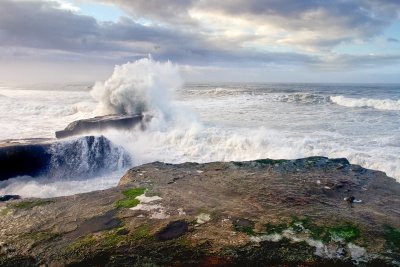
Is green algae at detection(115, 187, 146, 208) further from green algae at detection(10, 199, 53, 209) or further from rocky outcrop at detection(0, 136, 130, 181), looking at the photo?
rocky outcrop at detection(0, 136, 130, 181)

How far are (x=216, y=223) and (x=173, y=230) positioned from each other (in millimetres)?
633

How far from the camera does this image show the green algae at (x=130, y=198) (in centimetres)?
587

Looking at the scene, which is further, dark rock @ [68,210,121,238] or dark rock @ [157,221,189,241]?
dark rock @ [68,210,121,238]

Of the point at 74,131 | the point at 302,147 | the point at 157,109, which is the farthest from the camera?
the point at 157,109

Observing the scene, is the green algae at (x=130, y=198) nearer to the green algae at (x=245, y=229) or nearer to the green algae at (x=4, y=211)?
the green algae at (x=4, y=211)

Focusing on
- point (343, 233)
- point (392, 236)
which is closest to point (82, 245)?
point (343, 233)

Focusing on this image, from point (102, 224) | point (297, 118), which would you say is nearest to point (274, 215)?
point (102, 224)

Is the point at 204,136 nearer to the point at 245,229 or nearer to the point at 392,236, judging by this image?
the point at 245,229

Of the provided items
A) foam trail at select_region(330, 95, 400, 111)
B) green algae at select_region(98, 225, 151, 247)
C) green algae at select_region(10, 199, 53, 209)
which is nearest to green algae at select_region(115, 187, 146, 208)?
green algae at select_region(98, 225, 151, 247)

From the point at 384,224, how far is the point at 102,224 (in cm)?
413

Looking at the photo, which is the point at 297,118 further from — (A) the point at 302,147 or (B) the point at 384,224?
(B) the point at 384,224

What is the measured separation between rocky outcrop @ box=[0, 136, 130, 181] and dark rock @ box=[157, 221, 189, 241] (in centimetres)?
661

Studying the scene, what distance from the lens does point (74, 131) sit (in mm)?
15070

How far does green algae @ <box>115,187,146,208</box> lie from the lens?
231 inches
